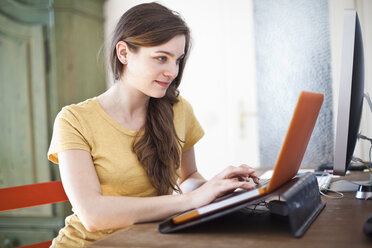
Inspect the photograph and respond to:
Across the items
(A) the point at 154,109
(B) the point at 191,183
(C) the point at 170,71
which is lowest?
(B) the point at 191,183

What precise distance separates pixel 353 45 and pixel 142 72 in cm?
58

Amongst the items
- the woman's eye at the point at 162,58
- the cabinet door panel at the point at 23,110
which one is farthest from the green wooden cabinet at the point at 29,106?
the woman's eye at the point at 162,58

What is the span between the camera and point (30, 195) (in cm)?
110

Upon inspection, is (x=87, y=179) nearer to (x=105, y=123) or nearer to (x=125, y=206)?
(x=125, y=206)

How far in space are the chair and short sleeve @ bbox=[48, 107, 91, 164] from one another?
0.44ft

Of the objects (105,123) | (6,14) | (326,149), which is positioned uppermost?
(6,14)

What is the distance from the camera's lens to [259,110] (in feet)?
9.04

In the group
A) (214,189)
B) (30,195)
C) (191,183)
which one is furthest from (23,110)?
(214,189)

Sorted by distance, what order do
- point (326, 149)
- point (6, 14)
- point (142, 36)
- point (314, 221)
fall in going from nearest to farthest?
point (314, 221) < point (142, 36) < point (6, 14) < point (326, 149)

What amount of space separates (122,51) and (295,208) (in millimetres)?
749

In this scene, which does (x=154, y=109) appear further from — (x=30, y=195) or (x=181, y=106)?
(x=30, y=195)

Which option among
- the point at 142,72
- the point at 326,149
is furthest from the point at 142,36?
the point at 326,149

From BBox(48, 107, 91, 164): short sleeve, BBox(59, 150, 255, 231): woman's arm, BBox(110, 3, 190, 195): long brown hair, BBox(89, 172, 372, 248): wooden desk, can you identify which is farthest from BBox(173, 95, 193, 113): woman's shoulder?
BBox(89, 172, 372, 248): wooden desk

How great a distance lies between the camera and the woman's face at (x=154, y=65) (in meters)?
1.08
